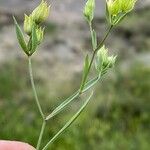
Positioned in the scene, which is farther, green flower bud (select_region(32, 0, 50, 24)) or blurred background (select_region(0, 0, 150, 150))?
blurred background (select_region(0, 0, 150, 150))

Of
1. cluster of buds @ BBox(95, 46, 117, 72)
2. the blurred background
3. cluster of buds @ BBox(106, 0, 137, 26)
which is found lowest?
the blurred background

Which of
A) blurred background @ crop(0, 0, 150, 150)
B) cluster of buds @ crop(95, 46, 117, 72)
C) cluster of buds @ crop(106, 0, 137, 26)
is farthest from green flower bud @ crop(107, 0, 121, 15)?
blurred background @ crop(0, 0, 150, 150)

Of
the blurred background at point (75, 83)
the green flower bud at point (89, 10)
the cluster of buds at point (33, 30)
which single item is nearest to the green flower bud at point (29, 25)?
A: the cluster of buds at point (33, 30)

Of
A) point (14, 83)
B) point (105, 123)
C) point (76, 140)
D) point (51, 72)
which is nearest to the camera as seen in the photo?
point (76, 140)

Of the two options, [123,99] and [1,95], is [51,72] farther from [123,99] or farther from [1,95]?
[123,99]

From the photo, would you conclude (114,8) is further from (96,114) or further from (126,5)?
(96,114)

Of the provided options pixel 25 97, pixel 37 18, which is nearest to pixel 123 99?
pixel 25 97

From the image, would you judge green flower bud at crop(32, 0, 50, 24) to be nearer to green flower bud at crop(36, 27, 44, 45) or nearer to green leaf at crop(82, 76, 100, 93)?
green flower bud at crop(36, 27, 44, 45)

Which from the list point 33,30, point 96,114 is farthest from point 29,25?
point 96,114
